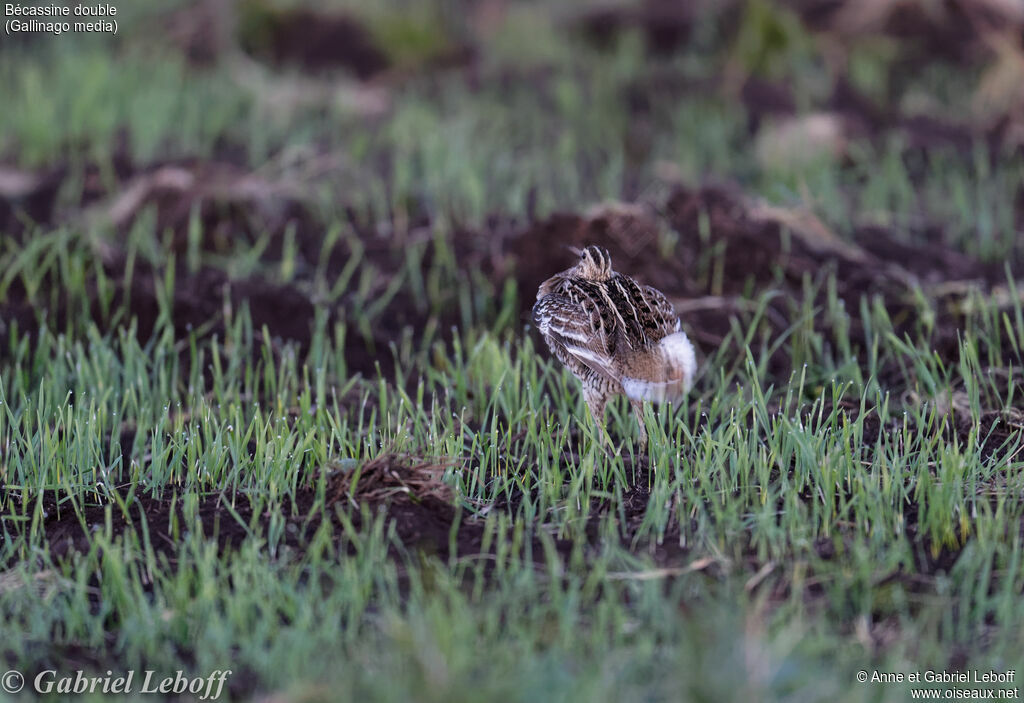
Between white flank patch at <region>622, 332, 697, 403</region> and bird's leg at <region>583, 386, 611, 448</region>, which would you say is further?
bird's leg at <region>583, 386, 611, 448</region>

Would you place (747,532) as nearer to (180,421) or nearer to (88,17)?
(180,421)

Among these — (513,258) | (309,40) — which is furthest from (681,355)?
(309,40)

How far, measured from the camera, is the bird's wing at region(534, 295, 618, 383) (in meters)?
4.66

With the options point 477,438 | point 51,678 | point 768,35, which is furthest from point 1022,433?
point 768,35

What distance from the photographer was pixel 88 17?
1147cm

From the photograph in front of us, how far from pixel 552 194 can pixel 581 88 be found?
8.21 feet

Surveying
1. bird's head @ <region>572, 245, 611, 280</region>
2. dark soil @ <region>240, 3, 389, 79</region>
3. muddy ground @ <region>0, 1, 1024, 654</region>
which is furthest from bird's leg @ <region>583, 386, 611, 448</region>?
dark soil @ <region>240, 3, 389, 79</region>

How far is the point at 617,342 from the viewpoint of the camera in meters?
4.71

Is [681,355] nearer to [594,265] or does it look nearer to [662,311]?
[662,311]

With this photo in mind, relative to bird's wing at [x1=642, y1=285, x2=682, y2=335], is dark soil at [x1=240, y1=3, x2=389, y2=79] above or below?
above

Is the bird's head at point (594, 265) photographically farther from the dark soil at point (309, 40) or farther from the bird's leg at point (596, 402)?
the dark soil at point (309, 40)

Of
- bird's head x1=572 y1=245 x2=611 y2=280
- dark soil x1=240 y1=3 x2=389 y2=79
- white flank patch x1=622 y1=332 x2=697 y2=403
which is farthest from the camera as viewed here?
dark soil x1=240 y1=3 x2=389 y2=79

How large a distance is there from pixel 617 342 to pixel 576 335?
160 millimetres

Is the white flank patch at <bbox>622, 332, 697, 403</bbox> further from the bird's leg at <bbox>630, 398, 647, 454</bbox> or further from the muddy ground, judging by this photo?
the muddy ground
